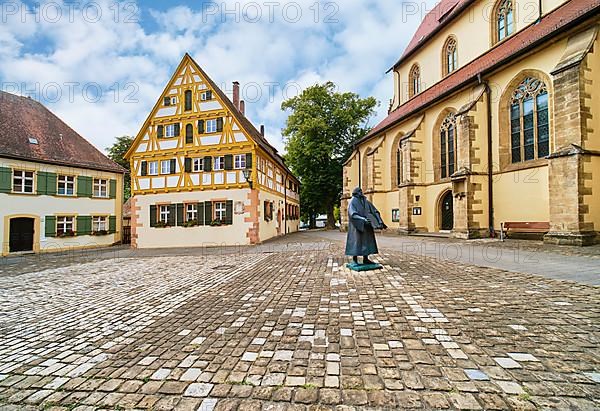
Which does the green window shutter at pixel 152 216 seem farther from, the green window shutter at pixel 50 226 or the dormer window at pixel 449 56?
the dormer window at pixel 449 56

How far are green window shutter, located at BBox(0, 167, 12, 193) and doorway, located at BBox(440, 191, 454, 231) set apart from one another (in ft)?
80.9

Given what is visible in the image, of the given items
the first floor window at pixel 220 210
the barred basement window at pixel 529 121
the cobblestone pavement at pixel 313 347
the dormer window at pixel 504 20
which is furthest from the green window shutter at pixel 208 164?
the dormer window at pixel 504 20

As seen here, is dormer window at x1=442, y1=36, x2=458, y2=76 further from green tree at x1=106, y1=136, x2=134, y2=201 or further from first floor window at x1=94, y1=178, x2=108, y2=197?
green tree at x1=106, y1=136, x2=134, y2=201

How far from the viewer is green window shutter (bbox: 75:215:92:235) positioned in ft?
64.0

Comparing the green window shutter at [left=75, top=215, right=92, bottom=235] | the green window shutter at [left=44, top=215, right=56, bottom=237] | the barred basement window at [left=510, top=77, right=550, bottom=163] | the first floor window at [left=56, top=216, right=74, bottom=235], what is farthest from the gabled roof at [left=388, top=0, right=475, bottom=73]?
the green window shutter at [left=44, top=215, right=56, bottom=237]

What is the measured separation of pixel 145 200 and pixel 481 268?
679 inches

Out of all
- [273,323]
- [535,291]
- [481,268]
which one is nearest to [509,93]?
[481,268]

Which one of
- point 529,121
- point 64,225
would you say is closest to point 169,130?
point 64,225

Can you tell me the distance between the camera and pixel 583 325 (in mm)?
3164

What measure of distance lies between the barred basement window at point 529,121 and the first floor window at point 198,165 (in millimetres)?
15560

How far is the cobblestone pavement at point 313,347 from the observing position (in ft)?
6.86

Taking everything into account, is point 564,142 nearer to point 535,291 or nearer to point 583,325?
point 535,291

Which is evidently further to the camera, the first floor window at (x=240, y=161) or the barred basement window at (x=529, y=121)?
the first floor window at (x=240, y=161)

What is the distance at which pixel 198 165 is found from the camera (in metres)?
17.0
